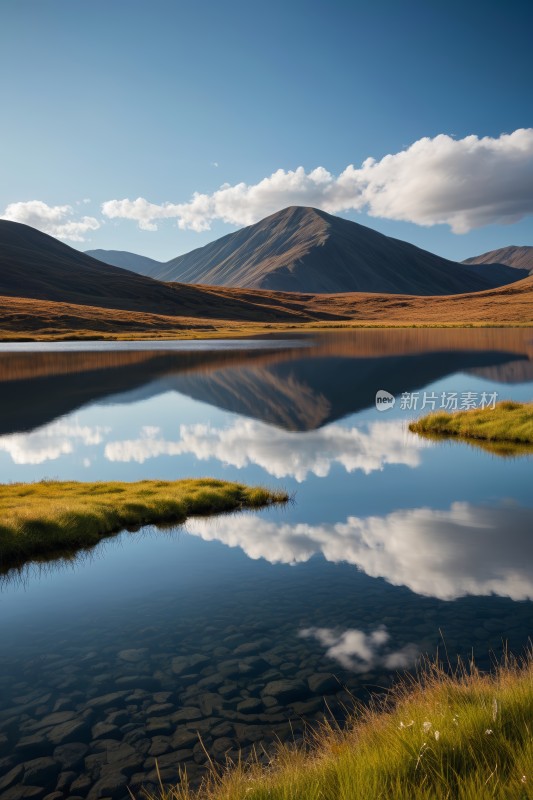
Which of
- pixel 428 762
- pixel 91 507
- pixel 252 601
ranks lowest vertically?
pixel 252 601

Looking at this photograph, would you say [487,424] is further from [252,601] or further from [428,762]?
[428,762]

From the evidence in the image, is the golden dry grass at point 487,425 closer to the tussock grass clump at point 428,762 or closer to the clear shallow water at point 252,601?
the clear shallow water at point 252,601

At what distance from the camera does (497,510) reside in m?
23.3

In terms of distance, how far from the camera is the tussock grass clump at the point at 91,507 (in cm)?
1930

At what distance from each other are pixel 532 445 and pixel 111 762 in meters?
31.6

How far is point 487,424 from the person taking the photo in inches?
1535

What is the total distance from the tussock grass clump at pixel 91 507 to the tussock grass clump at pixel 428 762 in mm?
12383

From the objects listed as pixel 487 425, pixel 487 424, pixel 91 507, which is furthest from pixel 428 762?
pixel 487 424

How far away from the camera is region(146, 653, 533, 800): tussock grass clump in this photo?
230 inches

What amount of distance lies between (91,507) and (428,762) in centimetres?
1771

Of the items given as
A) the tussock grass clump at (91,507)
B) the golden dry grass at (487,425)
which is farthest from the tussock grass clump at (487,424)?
the tussock grass clump at (91,507)

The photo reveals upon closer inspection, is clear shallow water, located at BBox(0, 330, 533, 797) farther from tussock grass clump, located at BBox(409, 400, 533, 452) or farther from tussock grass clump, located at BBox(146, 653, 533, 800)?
tussock grass clump, located at BBox(409, 400, 533, 452)

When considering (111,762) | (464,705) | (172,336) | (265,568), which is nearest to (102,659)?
(111,762)

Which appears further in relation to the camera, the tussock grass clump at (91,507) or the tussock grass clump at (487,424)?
the tussock grass clump at (487,424)
